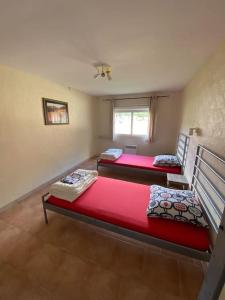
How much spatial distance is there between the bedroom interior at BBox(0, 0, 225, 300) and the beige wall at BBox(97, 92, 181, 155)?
4.48ft

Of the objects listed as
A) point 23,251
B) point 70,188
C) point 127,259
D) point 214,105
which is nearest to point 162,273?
point 127,259

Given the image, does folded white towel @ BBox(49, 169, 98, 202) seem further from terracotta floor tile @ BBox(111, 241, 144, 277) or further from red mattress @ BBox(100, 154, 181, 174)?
red mattress @ BBox(100, 154, 181, 174)

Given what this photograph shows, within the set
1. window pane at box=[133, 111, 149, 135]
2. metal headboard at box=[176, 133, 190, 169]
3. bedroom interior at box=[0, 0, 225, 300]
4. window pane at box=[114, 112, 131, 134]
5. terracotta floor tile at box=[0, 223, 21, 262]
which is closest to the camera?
bedroom interior at box=[0, 0, 225, 300]

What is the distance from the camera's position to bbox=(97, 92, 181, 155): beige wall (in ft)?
13.3

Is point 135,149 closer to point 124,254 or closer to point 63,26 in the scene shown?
point 124,254

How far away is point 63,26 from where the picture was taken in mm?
1236

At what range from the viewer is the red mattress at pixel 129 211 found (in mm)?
1325

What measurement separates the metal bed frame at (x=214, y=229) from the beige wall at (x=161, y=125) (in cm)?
252

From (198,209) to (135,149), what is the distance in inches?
131

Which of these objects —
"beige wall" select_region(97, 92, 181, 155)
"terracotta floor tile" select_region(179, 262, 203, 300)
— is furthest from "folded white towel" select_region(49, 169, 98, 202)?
"beige wall" select_region(97, 92, 181, 155)

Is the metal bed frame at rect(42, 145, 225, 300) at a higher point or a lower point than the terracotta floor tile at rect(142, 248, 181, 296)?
higher

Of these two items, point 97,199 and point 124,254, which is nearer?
point 124,254

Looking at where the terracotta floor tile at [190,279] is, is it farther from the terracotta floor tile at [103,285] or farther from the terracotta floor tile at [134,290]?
the terracotta floor tile at [103,285]

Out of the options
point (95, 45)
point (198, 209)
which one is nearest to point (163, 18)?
point (95, 45)
